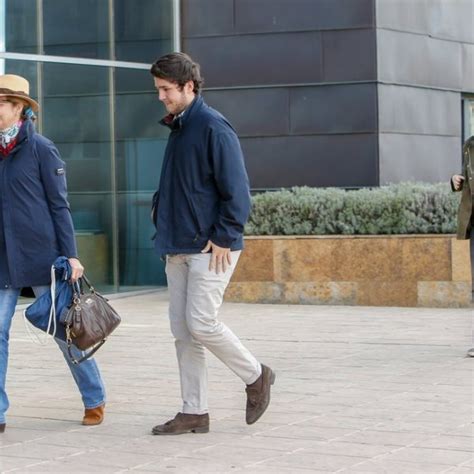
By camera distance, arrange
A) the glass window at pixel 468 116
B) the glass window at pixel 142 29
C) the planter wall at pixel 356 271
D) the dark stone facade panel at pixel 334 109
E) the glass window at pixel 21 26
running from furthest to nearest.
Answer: the glass window at pixel 468 116, the dark stone facade panel at pixel 334 109, the glass window at pixel 142 29, the glass window at pixel 21 26, the planter wall at pixel 356 271

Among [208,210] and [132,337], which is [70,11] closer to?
[132,337]

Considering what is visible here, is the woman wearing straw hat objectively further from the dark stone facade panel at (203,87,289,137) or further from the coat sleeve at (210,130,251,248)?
the dark stone facade panel at (203,87,289,137)

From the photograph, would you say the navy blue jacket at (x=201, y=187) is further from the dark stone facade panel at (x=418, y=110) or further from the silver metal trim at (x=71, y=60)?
the dark stone facade panel at (x=418, y=110)

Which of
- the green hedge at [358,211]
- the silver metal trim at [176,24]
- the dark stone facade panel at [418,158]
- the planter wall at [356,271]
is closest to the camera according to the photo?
the planter wall at [356,271]

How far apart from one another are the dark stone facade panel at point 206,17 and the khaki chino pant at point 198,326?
894cm

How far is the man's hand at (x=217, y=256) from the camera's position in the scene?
6754 millimetres

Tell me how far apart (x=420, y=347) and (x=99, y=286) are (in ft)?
17.9

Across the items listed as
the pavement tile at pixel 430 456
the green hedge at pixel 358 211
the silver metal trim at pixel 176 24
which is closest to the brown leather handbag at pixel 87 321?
the pavement tile at pixel 430 456

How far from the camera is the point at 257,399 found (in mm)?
7020

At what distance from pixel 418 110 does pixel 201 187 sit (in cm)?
935

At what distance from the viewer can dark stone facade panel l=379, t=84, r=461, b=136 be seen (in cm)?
1529

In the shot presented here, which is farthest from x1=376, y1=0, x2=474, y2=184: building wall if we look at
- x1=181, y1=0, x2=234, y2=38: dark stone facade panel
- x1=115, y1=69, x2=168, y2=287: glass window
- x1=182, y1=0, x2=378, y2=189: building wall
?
x1=115, y1=69, x2=168, y2=287: glass window

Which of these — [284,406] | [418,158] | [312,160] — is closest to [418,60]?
[418,158]

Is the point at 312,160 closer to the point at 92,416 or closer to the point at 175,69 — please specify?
the point at 92,416
